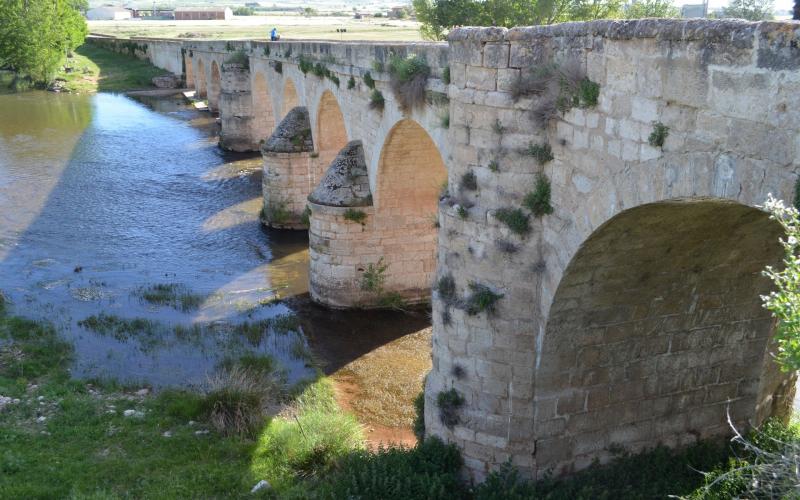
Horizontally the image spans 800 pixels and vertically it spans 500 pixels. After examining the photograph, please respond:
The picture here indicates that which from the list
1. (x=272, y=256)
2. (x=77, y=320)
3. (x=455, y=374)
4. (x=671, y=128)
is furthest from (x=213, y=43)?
(x=671, y=128)

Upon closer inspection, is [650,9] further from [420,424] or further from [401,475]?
[401,475]

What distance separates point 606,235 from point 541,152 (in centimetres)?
101

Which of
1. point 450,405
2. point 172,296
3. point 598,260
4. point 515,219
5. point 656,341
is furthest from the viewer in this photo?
point 172,296

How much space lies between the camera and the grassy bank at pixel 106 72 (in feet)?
157

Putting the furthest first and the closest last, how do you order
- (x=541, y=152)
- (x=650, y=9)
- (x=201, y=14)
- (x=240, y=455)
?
(x=201, y=14), (x=650, y=9), (x=240, y=455), (x=541, y=152)

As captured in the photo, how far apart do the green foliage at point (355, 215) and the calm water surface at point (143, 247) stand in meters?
1.78

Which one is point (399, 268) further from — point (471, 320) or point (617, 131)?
point (617, 131)

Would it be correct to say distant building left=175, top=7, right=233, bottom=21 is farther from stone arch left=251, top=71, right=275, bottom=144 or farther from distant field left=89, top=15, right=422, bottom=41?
stone arch left=251, top=71, right=275, bottom=144

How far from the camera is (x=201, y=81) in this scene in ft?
140

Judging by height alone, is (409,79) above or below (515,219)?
above

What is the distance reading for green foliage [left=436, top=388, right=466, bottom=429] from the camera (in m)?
7.72

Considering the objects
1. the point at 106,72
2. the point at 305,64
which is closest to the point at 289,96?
the point at 305,64

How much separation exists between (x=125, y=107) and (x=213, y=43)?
10145mm

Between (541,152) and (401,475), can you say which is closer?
(541,152)
